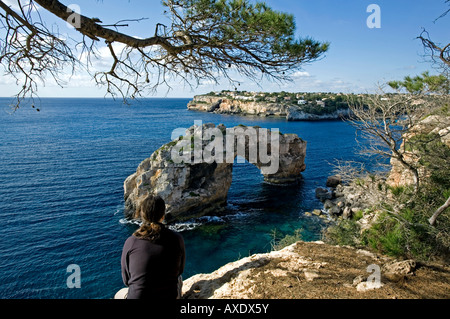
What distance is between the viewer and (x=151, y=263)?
3178 millimetres

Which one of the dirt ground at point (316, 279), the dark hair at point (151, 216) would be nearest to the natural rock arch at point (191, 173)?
the dirt ground at point (316, 279)

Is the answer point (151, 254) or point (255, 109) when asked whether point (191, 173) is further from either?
point (255, 109)

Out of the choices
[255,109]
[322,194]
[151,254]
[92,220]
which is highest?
[255,109]

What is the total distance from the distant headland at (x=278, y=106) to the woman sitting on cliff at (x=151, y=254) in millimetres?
70771

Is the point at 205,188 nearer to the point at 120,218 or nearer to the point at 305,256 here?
the point at 120,218

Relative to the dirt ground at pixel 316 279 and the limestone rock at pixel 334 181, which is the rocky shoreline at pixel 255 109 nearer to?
the limestone rock at pixel 334 181

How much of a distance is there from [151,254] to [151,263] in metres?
0.11

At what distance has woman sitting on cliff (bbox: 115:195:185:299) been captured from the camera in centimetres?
318

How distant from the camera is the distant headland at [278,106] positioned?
90.2 metres

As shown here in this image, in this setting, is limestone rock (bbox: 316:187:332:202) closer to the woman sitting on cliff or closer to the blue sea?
the blue sea

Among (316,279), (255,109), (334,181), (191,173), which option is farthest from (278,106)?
(316,279)

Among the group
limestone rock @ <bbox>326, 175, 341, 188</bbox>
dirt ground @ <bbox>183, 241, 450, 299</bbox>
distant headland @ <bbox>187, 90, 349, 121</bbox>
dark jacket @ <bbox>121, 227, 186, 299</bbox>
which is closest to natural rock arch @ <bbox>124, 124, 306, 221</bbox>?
limestone rock @ <bbox>326, 175, 341, 188</bbox>
